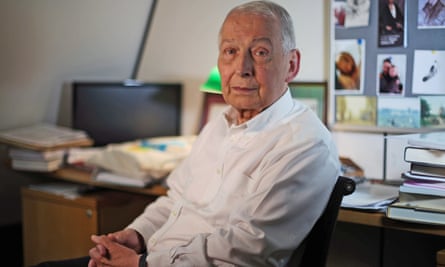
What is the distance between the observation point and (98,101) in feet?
8.82

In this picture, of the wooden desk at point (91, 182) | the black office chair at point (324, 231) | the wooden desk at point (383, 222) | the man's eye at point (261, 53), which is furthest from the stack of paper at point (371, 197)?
the wooden desk at point (91, 182)

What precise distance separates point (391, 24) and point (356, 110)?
336 mm

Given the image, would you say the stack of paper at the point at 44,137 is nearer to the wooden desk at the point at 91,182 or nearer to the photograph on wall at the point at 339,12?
the wooden desk at the point at 91,182

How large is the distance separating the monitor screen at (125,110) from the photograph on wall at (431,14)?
142 centimetres

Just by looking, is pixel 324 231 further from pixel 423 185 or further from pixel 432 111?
pixel 432 111

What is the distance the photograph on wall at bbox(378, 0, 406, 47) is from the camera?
5.92 feet

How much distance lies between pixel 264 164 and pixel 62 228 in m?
1.23

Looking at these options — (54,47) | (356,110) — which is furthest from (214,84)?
(54,47)

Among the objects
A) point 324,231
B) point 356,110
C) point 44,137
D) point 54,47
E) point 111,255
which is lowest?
point 111,255

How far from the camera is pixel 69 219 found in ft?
7.68

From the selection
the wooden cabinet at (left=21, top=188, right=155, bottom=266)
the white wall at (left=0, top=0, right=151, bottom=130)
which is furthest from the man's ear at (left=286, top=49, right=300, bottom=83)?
the white wall at (left=0, top=0, right=151, bottom=130)

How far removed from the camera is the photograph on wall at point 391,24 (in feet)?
5.92

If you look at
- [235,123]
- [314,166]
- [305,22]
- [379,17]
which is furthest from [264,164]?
[305,22]

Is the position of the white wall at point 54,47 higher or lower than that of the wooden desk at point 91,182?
higher
